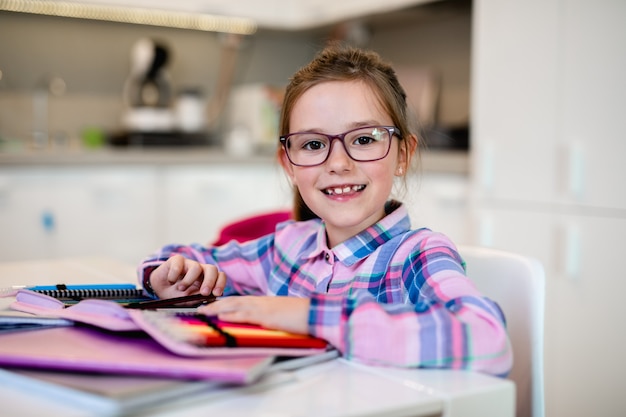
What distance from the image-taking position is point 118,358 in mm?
681

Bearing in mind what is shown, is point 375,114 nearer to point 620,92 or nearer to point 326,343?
point 326,343

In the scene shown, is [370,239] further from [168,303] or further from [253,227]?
[253,227]

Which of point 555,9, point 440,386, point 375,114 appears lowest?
point 440,386

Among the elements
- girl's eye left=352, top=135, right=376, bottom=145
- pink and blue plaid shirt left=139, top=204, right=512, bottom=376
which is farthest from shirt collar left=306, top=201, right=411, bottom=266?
girl's eye left=352, top=135, right=376, bottom=145

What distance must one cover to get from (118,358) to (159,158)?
242 cm

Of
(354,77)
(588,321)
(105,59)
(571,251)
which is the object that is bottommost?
(588,321)

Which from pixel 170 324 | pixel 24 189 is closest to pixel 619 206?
pixel 170 324

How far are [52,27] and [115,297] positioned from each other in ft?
8.53

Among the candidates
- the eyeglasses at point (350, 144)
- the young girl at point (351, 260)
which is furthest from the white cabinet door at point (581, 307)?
the eyeglasses at point (350, 144)

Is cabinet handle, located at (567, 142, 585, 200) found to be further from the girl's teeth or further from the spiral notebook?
the spiral notebook

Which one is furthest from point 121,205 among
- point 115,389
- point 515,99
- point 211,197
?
point 115,389

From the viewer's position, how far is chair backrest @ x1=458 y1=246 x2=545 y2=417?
100 cm

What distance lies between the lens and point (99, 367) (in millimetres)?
662

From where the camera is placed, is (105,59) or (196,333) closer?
(196,333)
